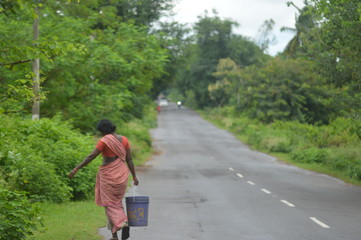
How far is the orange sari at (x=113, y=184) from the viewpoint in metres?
8.91

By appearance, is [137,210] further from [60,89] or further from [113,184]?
[60,89]

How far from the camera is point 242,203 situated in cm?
1500

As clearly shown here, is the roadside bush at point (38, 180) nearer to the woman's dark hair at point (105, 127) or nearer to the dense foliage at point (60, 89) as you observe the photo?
the dense foliage at point (60, 89)

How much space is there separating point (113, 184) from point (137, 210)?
0.52 meters

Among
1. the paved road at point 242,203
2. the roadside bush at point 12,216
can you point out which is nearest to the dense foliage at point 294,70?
the paved road at point 242,203

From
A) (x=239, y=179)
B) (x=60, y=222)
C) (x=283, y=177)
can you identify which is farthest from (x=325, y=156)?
(x=60, y=222)

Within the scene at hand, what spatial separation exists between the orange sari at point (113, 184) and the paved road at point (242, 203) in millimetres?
1157

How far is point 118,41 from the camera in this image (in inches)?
1133

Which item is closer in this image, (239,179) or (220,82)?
(239,179)

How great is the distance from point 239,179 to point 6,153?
13145 mm

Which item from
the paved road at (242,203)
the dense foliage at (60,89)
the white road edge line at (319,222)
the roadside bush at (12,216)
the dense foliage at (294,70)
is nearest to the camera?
the roadside bush at (12,216)

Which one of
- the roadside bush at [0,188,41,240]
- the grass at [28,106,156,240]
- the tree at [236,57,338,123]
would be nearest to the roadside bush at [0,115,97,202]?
the grass at [28,106,156,240]

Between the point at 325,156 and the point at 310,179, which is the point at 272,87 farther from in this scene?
the point at 310,179

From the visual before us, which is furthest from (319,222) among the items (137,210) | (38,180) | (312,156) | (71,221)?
(312,156)
